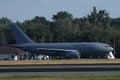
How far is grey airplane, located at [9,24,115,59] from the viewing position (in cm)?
10644

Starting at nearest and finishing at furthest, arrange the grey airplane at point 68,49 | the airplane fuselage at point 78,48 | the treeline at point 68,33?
the airplane fuselage at point 78,48, the grey airplane at point 68,49, the treeline at point 68,33

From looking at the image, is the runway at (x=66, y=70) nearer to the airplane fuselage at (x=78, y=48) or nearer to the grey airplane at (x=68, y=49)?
the airplane fuselage at (x=78, y=48)

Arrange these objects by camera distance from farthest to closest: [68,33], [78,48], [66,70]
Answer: [68,33], [78,48], [66,70]

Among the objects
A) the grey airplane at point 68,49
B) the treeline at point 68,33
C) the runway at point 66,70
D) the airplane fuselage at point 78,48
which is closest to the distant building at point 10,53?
the grey airplane at point 68,49

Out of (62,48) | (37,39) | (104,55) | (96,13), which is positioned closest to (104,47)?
(104,55)

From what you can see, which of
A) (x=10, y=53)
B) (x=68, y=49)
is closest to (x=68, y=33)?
(x=10, y=53)

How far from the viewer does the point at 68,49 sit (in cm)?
11031

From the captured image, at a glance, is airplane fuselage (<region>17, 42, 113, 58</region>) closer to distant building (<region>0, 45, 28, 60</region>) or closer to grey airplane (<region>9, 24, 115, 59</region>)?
grey airplane (<region>9, 24, 115, 59</region>)

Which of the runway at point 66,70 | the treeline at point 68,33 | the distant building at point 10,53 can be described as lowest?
the distant building at point 10,53

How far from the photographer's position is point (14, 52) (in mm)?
120375

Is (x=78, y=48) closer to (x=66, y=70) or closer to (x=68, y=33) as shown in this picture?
(x=66, y=70)

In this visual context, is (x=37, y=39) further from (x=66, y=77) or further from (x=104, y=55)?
(x=66, y=77)

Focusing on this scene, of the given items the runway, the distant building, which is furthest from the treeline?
the runway

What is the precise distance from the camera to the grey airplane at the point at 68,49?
106438mm
